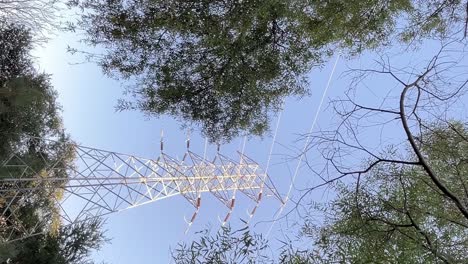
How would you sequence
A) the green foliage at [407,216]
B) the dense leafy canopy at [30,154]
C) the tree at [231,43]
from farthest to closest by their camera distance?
the dense leafy canopy at [30,154]
the tree at [231,43]
the green foliage at [407,216]

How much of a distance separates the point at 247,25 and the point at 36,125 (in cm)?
915

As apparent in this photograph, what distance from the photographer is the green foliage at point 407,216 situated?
4242mm

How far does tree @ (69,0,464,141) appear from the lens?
6824 mm

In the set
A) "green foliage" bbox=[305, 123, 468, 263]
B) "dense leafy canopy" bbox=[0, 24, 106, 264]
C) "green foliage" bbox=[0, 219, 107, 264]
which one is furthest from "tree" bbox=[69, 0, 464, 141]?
"green foliage" bbox=[0, 219, 107, 264]

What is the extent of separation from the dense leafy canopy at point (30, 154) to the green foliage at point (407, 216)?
900cm

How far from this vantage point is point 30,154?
1370 cm

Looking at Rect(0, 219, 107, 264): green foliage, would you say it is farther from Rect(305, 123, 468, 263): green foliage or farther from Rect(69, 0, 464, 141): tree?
Rect(305, 123, 468, 263): green foliage

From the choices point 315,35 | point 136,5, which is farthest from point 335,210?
point 136,5

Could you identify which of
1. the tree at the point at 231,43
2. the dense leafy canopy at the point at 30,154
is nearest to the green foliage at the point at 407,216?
the tree at the point at 231,43

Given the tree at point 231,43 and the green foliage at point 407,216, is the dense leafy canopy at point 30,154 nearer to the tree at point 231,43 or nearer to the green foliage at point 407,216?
the tree at point 231,43

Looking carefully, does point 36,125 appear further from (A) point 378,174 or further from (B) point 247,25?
(A) point 378,174

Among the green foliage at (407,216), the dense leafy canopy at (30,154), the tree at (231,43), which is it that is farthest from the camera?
the dense leafy canopy at (30,154)

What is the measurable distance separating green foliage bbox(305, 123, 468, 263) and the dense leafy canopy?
9.00 m

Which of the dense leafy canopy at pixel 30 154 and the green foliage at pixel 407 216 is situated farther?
the dense leafy canopy at pixel 30 154
